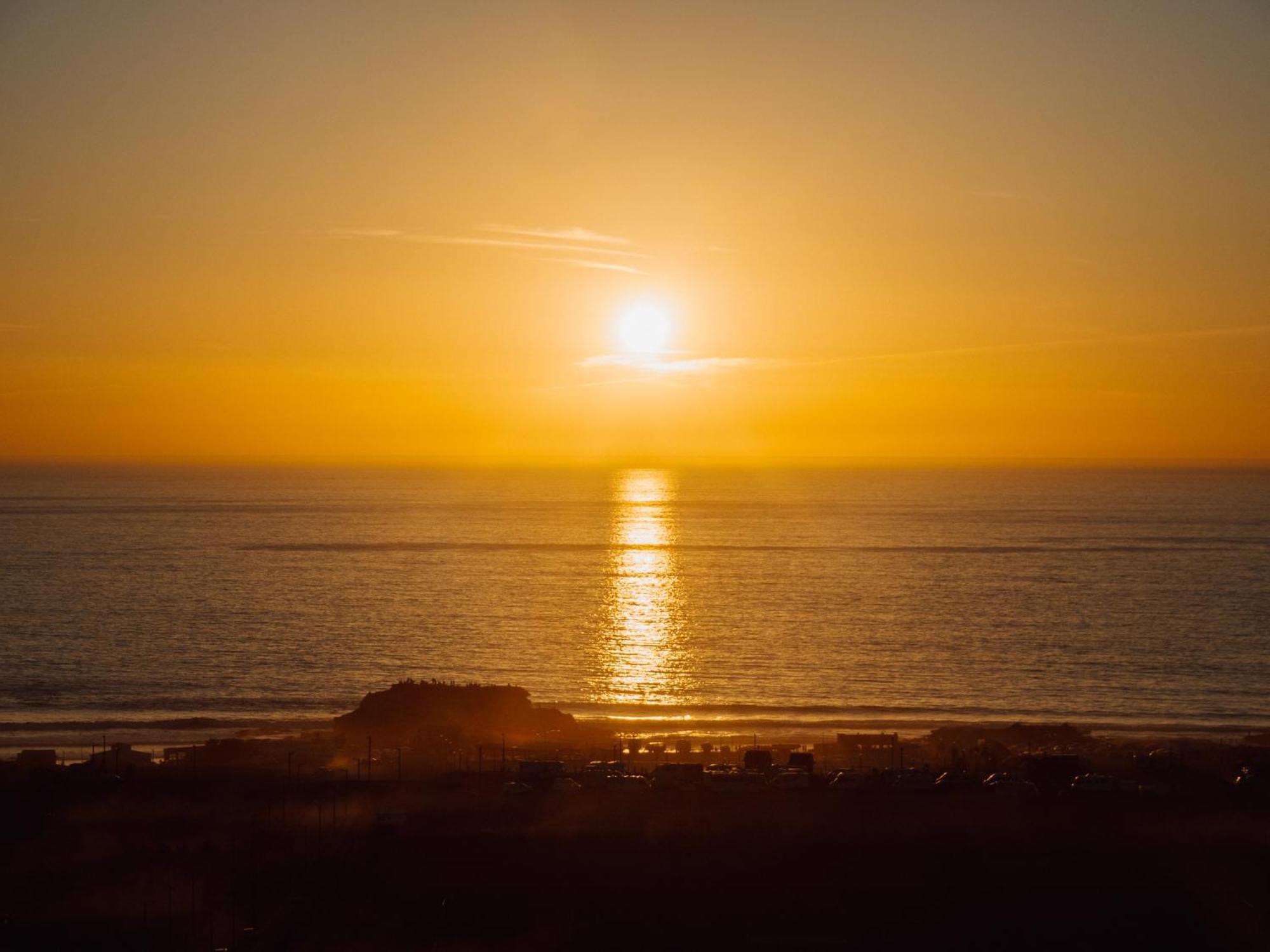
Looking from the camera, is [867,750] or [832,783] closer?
[832,783]

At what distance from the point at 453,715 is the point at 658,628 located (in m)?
37.5

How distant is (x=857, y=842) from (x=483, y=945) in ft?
36.6

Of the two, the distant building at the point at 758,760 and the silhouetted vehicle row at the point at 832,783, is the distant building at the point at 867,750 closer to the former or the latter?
the silhouetted vehicle row at the point at 832,783

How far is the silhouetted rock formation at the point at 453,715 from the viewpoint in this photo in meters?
44.8

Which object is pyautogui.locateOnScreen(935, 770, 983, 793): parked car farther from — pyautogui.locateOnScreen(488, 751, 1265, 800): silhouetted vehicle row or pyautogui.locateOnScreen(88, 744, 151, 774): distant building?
pyautogui.locateOnScreen(88, 744, 151, 774): distant building

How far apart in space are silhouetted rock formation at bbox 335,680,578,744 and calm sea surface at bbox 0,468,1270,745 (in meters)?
8.43

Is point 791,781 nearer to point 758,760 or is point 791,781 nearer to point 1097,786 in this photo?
point 758,760

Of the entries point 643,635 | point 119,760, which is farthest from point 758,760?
point 643,635

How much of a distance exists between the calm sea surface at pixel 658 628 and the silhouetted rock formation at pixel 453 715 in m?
8.43

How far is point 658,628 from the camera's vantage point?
271 ft

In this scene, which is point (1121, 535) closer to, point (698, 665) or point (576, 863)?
point (698, 665)

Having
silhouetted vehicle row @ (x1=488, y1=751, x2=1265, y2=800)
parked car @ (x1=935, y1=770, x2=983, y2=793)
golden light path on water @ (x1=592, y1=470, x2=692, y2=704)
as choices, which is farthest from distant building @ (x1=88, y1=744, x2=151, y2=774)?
parked car @ (x1=935, y1=770, x2=983, y2=793)

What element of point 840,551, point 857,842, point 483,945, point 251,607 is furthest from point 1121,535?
point 483,945

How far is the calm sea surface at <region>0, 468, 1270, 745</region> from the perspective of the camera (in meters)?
56.7
